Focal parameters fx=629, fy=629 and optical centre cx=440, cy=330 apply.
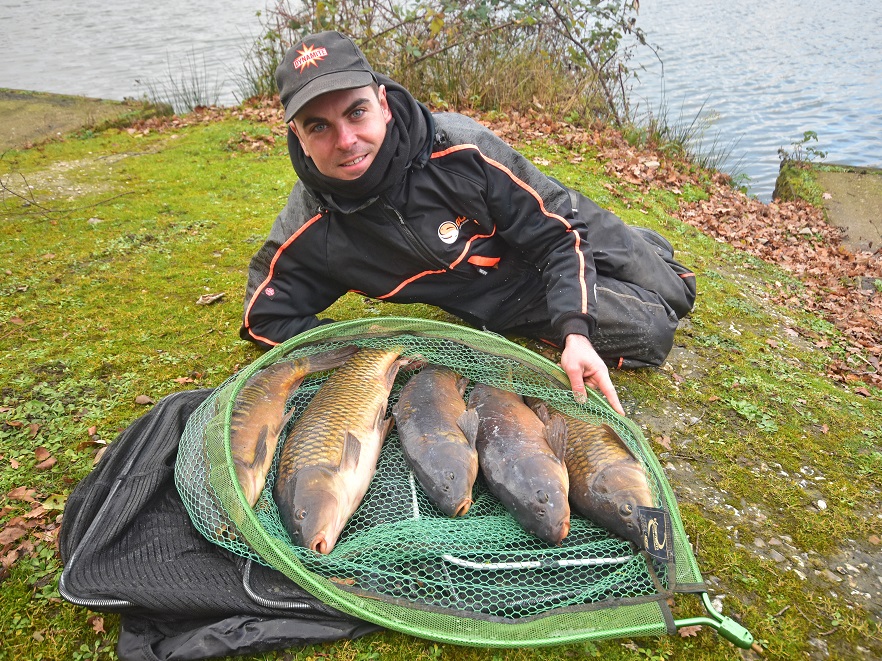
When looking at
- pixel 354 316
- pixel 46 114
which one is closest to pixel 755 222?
pixel 354 316

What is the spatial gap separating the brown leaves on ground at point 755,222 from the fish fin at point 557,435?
2609 mm

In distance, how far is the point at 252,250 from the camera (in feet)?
17.2

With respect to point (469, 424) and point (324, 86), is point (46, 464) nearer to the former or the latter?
point (469, 424)

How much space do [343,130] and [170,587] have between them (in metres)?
1.83

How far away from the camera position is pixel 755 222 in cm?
738

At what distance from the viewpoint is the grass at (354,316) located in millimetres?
2279

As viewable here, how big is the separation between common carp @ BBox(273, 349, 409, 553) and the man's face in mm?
922

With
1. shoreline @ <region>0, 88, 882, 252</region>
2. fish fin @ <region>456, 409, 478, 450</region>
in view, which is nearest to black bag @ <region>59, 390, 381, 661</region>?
fish fin @ <region>456, 409, 478, 450</region>

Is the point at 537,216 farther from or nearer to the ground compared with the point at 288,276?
farther from the ground

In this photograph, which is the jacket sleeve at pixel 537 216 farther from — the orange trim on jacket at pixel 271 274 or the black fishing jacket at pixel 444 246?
the orange trim on jacket at pixel 271 274

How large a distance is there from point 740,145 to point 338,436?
11.0 metres

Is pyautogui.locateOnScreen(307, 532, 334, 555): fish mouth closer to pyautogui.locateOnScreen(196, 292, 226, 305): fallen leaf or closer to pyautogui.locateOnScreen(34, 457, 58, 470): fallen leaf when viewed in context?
pyautogui.locateOnScreen(34, 457, 58, 470): fallen leaf

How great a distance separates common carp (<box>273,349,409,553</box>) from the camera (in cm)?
233

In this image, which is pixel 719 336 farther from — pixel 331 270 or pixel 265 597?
pixel 265 597
